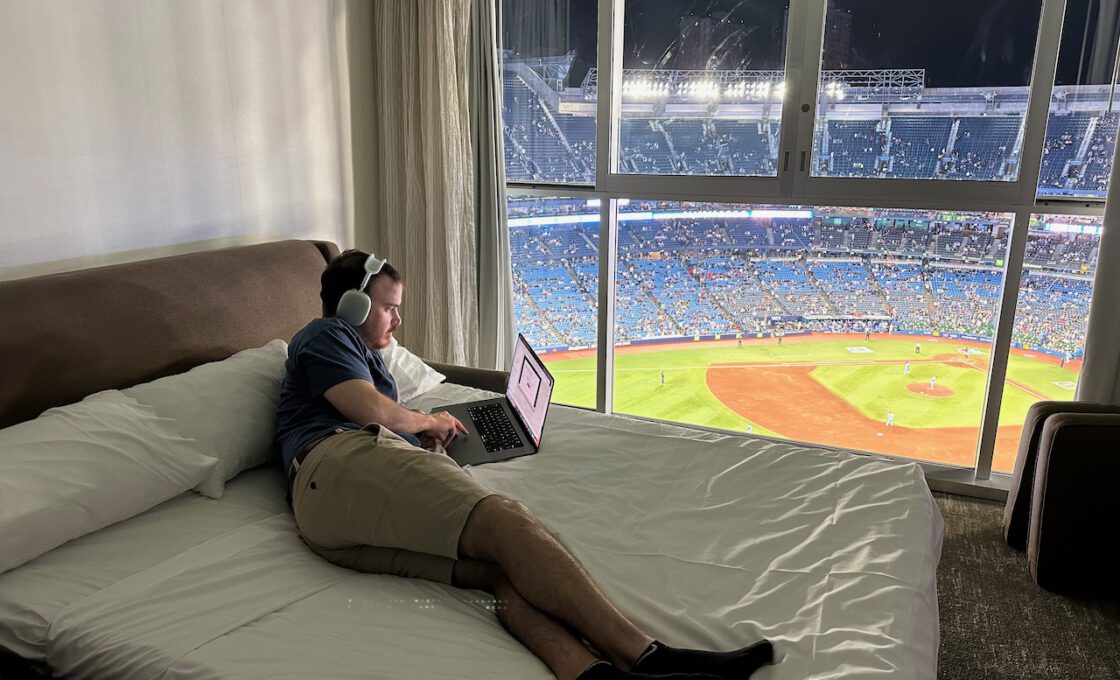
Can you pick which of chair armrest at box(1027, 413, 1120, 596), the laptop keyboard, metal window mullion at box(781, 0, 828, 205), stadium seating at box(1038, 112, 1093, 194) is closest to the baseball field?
stadium seating at box(1038, 112, 1093, 194)

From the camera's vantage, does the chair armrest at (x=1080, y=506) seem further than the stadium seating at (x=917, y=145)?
No

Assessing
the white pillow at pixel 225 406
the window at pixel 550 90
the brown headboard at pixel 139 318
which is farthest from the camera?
the window at pixel 550 90

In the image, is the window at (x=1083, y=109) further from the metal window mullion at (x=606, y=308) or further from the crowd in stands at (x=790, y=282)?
the metal window mullion at (x=606, y=308)

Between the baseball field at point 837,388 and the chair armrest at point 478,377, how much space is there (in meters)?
1.32

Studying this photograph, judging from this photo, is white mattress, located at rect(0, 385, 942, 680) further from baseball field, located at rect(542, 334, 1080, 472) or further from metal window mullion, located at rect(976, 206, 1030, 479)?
baseball field, located at rect(542, 334, 1080, 472)

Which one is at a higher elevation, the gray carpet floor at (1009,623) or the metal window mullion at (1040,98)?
the metal window mullion at (1040,98)

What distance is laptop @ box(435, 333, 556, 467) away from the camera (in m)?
2.24

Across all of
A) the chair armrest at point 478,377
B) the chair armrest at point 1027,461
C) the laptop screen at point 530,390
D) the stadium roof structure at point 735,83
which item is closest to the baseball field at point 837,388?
the chair armrest at point 1027,461

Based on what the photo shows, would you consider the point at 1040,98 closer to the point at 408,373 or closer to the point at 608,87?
the point at 608,87

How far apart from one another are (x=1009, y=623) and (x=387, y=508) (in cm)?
196

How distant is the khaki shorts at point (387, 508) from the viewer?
5.37 feet

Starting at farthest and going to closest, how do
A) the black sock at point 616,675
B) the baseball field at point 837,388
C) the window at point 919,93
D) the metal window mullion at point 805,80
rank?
the baseball field at point 837,388 < the metal window mullion at point 805,80 < the window at point 919,93 < the black sock at point 616,675

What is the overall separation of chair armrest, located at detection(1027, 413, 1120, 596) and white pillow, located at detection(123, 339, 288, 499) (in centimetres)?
243

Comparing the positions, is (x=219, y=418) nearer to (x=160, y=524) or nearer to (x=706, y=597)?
(x=160, y=524)
